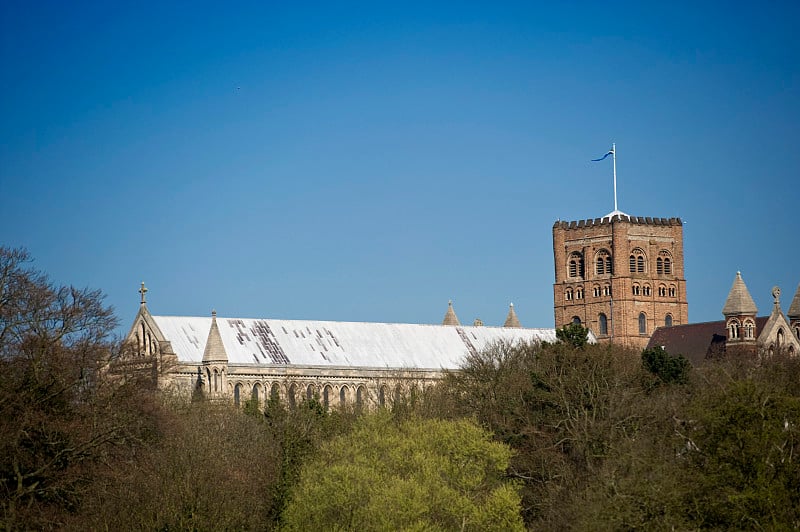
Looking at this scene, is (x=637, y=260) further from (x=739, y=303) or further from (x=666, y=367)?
(x=666, y=367)

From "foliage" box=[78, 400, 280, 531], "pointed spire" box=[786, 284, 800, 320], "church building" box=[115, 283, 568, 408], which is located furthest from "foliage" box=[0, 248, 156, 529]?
"pointed spire" box=[786, 284, 800, 320]

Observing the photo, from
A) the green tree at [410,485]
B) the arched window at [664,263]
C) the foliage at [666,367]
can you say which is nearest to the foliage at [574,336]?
the foliage at [666,367]

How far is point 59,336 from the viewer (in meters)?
62.7

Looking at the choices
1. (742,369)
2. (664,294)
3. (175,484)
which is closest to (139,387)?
(175,484)

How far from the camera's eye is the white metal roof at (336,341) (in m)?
109

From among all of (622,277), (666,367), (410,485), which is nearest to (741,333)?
(622,277)

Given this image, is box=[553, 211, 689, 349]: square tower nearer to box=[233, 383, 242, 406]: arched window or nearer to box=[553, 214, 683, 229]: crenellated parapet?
box=[553, 214, 683, 229]: crenellated parapet

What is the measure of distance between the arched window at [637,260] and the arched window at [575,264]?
4.30 m

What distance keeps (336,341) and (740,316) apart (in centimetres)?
2593

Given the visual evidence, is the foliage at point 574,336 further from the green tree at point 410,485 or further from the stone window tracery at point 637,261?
the stone window tracery at point 637,261

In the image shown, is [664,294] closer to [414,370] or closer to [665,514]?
[414,370]

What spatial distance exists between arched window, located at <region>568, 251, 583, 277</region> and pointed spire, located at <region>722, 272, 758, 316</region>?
20.8 metres

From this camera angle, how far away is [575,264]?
133 m

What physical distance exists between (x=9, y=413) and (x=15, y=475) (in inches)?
85.6
